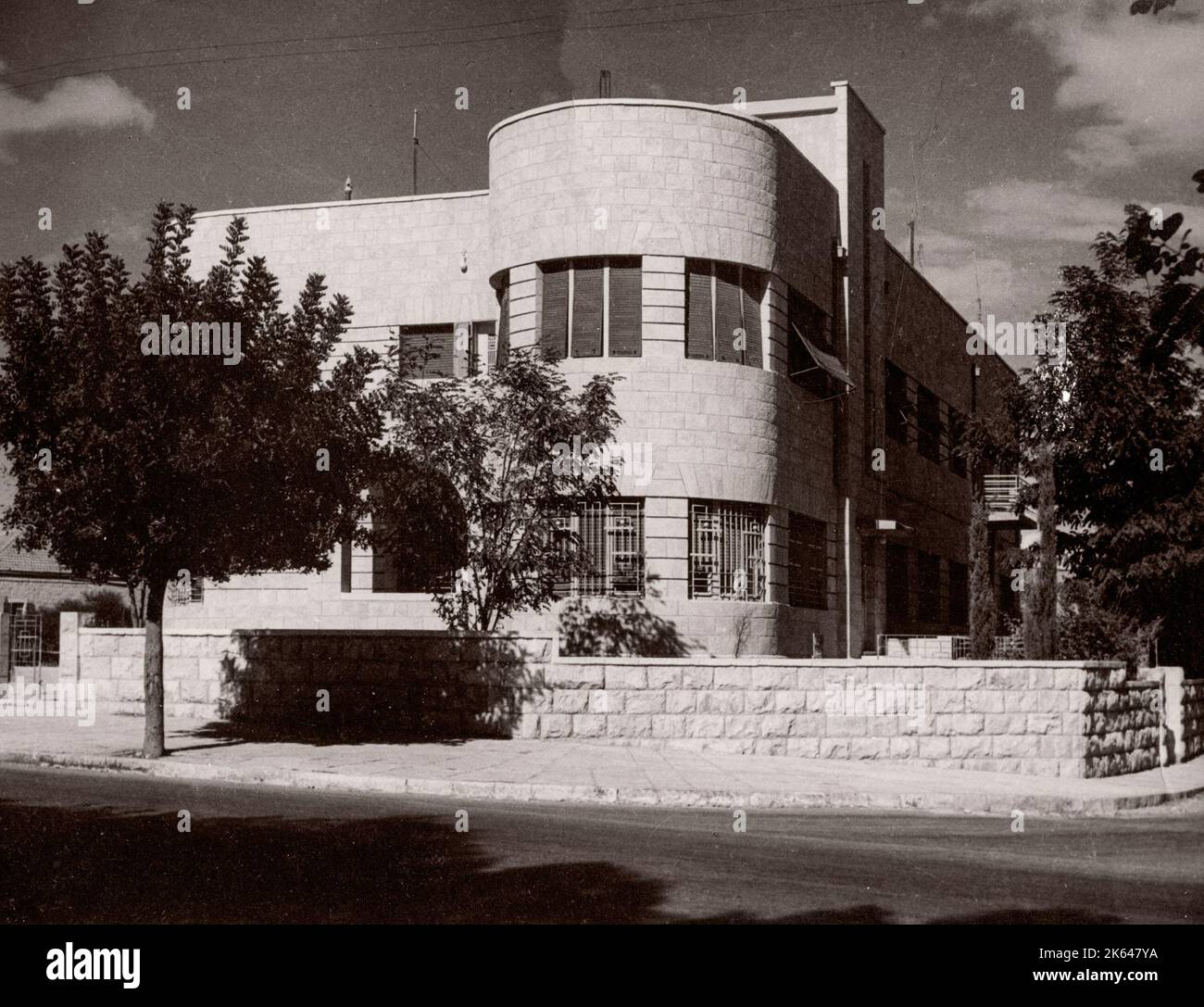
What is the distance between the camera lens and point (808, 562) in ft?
77.3

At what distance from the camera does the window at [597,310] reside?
67.9ft

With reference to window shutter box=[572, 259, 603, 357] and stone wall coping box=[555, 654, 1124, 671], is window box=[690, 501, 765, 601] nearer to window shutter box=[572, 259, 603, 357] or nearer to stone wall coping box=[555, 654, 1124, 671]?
window shutter box=[572, 259, 603, 357]

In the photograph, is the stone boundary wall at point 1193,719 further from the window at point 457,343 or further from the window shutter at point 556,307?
the window at point 457,343

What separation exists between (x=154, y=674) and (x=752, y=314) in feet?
38.7

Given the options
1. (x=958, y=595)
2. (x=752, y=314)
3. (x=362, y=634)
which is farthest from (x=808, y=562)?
(x=958, y=595)

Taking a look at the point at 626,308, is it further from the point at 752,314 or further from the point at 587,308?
the point at 752,314

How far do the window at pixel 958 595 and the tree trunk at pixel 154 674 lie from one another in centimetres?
2528

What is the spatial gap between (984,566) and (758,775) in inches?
372

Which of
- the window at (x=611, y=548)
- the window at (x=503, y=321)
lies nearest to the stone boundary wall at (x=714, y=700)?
the window at (x=611, y=548)

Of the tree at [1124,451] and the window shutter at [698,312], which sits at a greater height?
the window shutter at [698,312]

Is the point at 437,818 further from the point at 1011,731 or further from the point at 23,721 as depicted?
the point at 23,721

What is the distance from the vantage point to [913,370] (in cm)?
3133
